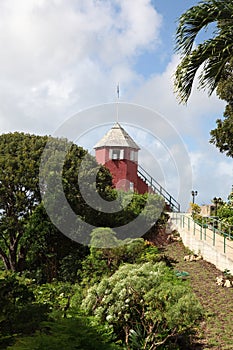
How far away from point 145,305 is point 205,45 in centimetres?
528

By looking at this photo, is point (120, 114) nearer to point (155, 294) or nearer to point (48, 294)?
point (48, 294)

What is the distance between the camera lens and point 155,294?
8148mm

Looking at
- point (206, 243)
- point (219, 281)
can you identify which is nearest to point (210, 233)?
point (206, 243)

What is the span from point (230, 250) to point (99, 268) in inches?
185

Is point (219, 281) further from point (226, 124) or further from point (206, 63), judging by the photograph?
point (226, 124)

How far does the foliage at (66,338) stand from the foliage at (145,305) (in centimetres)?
125

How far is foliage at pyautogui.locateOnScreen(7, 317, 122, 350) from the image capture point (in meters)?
5.38

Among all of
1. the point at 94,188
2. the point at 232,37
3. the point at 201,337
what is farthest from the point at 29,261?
the point at 232,37

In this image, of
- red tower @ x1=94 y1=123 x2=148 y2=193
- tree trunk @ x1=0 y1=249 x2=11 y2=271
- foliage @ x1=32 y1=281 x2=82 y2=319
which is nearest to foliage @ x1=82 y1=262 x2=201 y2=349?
foliage @ x1=32 y1=281 x2=82 y2=319

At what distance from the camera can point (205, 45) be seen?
952 cm

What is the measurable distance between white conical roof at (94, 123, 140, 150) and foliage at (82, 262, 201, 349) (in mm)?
18526

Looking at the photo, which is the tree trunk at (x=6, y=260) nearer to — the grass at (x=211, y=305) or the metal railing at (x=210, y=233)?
the grass at (x=211, y=305)

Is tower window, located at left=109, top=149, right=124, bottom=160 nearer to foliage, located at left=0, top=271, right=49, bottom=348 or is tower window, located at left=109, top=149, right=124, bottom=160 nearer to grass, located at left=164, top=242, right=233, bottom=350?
grass, located at left=164, top=242, right=233, bottom=350

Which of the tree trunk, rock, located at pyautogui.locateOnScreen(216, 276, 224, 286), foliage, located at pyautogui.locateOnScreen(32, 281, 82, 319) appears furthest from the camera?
the tree trunk
